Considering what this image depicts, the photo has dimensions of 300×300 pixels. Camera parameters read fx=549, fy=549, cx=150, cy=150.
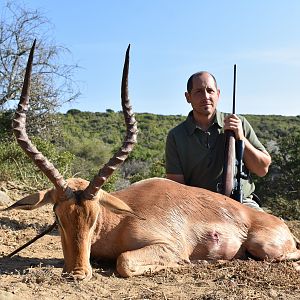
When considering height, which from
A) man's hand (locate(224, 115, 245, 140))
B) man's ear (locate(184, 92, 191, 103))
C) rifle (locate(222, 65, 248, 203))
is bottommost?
rifle (locate(222, 65, 248, 203))

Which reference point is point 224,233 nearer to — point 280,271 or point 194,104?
point 280,271

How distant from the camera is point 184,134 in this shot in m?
7.98

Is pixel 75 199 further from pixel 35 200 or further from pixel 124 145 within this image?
pixel 124 145

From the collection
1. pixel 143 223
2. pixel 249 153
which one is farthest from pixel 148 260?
pixel 249 153

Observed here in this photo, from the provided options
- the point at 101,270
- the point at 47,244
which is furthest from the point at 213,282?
the point at 47,244

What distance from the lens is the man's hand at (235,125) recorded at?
7.36 meters

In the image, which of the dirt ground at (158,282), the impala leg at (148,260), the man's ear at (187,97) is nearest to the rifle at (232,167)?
the man's ear at (187,97)

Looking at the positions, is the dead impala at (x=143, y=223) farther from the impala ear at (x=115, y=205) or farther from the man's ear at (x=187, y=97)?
the man's ear at (x=187, y=97)

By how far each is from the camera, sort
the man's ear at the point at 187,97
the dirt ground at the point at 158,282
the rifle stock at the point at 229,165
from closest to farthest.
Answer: the dirt ground at the point at 158,282
the rifle stock at the point at 229,165
the man's ear at the point at 187,97

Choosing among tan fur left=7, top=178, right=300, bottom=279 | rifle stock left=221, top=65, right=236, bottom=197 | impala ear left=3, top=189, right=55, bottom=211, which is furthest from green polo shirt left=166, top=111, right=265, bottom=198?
impala ear left=3, top=189, right=55, bottom=211

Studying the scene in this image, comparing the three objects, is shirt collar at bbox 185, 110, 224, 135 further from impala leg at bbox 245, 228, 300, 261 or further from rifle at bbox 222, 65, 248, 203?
impala leg at bbox 245, 228, 300, 261

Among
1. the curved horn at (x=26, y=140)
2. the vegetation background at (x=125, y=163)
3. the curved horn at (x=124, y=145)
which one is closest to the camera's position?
the curved horn at (x=26, y=140)

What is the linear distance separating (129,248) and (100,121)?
49210mm

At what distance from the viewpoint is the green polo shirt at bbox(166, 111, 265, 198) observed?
780 centimetres
